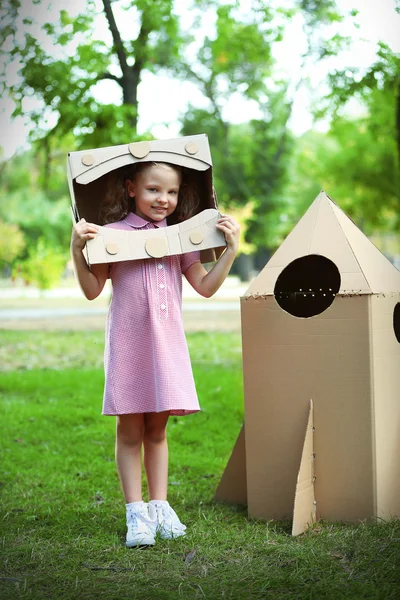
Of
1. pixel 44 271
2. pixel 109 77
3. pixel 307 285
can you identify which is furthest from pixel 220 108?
pixel 307 285

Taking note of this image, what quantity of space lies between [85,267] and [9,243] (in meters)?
26.2

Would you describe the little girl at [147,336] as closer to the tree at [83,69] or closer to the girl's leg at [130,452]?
the girl's leg at [130,452]

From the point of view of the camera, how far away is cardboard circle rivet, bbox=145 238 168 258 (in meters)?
2.84

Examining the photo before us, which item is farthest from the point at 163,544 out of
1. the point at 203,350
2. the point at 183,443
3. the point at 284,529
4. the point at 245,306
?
the point at 203,350

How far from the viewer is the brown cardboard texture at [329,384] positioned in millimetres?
2828

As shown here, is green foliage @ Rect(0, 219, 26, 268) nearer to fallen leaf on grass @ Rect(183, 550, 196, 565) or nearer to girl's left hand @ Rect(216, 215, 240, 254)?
girl's left hand @ Rect(216, 215, 240, 254)

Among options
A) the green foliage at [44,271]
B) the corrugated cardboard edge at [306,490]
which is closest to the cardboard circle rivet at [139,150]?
the corrugated cardboard edge at [306,490]

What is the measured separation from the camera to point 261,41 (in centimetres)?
863

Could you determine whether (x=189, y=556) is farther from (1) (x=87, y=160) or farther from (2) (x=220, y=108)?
(2) (x=220, y=108)

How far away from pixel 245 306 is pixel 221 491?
90 centimetres

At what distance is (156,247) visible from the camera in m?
2.85

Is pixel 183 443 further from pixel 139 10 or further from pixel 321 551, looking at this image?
pixel 139 10

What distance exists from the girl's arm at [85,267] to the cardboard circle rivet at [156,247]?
0.68 ft

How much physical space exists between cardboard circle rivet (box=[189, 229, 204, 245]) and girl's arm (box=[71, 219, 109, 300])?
363 millimetres
